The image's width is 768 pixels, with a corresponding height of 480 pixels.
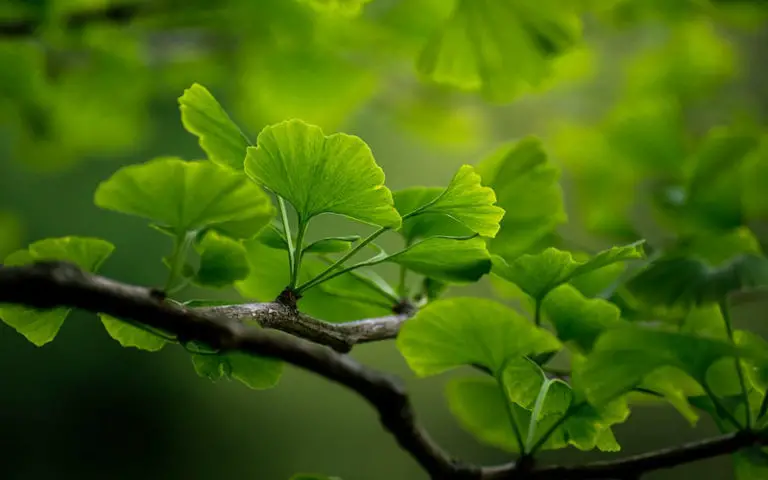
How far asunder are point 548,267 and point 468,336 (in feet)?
0.13

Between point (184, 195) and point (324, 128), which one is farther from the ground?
point (184, 195)

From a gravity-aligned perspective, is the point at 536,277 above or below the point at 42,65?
above

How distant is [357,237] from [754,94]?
1213 millimetres

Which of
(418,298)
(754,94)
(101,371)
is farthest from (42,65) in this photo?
(754,94)

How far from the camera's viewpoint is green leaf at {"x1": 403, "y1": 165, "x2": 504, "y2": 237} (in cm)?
23

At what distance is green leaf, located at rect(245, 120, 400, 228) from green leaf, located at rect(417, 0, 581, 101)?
221mm

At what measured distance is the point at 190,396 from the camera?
116cm

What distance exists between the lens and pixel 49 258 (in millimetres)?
222

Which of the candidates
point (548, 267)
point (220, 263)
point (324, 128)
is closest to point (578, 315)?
point (548, 267)

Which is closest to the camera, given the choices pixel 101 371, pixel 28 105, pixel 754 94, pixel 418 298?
pixel 418 298

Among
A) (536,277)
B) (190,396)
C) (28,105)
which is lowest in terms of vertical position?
(190,396)

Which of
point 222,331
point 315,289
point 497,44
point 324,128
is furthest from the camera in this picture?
point 324,128

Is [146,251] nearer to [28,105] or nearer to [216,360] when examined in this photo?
[28,105]

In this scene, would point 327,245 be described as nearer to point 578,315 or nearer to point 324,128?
point 578,315
